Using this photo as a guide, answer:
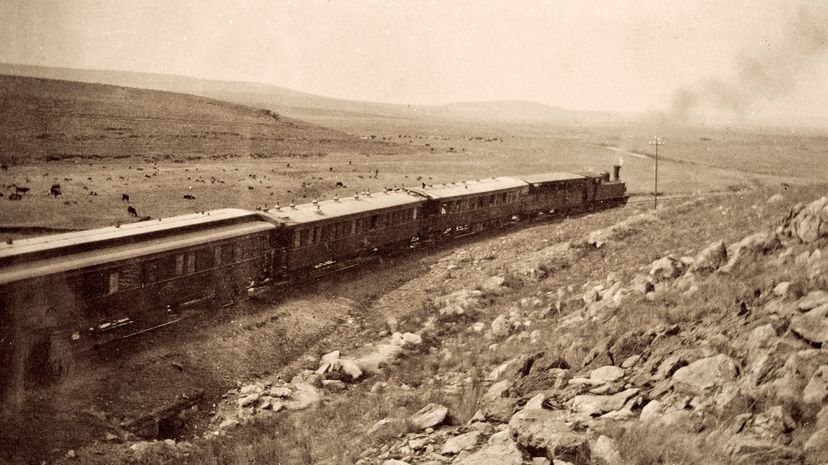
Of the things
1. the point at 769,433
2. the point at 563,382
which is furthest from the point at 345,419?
the point at 769,433

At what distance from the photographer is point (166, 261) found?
1515cm

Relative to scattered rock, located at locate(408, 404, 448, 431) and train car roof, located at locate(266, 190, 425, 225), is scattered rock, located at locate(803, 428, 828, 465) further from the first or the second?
train car roof, located at locate(266, 190, 425, 225)

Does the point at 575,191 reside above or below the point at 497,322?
above

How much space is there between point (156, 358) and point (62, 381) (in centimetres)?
197

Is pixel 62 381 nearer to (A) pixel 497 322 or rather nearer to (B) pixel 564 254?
(A) pixel 497 322

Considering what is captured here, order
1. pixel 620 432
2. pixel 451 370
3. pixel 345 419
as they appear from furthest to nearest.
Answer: pixel 451 370, pixel 345 419, pixel 620 432

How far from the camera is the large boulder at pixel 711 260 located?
12.2m

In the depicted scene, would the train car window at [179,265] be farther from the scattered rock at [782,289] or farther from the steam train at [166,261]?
the scattered rock at [782,289]

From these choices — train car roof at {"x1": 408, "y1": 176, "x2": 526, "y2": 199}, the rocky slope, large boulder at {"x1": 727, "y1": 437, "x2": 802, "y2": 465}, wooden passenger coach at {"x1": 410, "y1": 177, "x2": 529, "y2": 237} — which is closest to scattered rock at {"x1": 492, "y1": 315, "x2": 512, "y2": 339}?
the rocky slope

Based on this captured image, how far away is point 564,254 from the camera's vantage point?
22172 millimetres

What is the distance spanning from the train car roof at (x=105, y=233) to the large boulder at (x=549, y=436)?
1121 cm

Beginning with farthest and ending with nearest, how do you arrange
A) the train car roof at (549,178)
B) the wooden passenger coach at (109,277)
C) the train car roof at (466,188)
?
the train car roof at (549,178) < the train car roof at (466,188) < the wooden passenger coach at (109,277)

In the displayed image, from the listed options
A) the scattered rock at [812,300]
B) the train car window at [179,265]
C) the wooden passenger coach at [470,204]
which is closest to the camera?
the scattered rock at [812,300]

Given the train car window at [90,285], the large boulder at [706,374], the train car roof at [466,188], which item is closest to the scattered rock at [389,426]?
the large boulder at [706,374]
